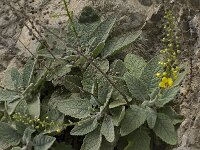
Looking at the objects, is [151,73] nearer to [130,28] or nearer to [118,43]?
[118,43]

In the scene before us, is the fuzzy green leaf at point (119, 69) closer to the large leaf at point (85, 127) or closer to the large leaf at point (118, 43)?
the large leaf at point (118, 43)

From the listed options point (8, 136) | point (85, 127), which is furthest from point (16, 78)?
point (85, 127)

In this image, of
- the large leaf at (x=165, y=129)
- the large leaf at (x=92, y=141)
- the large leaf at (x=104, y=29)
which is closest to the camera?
the large leaf at (x=165, y=129)

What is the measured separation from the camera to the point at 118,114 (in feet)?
10.0

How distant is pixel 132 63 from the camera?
3.24 m

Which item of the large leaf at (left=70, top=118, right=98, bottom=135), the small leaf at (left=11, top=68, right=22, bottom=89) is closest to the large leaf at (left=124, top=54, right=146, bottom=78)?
the large leaf at (left=70, top=118, right=98, bottom=135)

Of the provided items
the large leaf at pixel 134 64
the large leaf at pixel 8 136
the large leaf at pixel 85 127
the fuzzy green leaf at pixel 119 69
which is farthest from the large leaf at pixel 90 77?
the large leaf at pixel 8 136

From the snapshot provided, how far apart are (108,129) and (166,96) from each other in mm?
463

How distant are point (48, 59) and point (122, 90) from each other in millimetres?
748

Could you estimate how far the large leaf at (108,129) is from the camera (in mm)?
2929

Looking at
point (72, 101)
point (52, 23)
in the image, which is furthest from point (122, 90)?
point (52, 23)

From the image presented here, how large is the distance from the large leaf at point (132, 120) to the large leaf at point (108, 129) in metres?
0.07

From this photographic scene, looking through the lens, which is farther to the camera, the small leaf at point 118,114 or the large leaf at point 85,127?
the large leaf at point 85,127

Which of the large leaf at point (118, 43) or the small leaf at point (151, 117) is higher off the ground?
the large leaf at point (118, 43)
